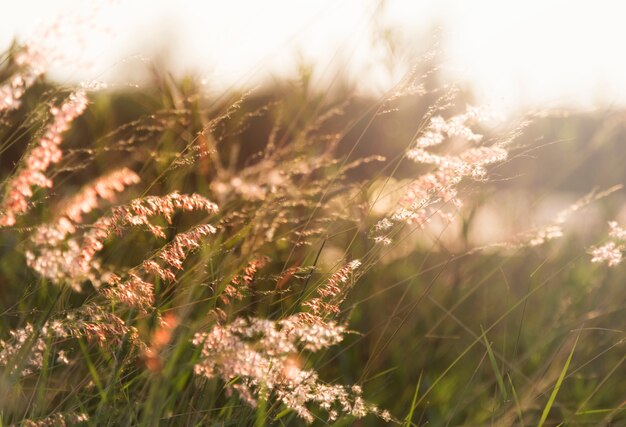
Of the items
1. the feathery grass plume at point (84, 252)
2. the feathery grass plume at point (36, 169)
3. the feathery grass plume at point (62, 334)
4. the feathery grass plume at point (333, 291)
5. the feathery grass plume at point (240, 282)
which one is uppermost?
the feathery grass plume at point (36, 169)

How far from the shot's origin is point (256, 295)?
1990 millimetres

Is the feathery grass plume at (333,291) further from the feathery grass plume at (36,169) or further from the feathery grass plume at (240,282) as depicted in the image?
the feathery grass plume at (36,169)

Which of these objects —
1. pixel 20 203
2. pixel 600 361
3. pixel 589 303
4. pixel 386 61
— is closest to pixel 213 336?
pixel 20 203

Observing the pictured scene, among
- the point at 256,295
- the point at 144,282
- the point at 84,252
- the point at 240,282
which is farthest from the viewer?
the point at 256,295

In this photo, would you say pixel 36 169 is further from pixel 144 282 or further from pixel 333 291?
pixel 333 291

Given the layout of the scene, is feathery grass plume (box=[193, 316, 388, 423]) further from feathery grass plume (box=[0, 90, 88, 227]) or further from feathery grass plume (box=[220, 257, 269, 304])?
feathery grass plume (box=[0, 90, 88, 227])

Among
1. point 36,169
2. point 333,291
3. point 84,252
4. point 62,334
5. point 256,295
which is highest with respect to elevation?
point 36,169

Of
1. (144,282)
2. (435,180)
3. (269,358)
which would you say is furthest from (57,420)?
(435,180)

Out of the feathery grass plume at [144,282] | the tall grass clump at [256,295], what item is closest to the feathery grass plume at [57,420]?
the tall grass clump at [256,295]

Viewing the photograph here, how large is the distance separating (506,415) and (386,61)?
1.13m

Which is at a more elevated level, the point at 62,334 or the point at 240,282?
the point at 62,334

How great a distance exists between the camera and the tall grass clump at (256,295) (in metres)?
1.45

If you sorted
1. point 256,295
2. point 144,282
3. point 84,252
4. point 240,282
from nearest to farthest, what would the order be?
point 84,252
point 144,282
point 240,282
point 256,295

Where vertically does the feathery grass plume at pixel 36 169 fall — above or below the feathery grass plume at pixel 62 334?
above
